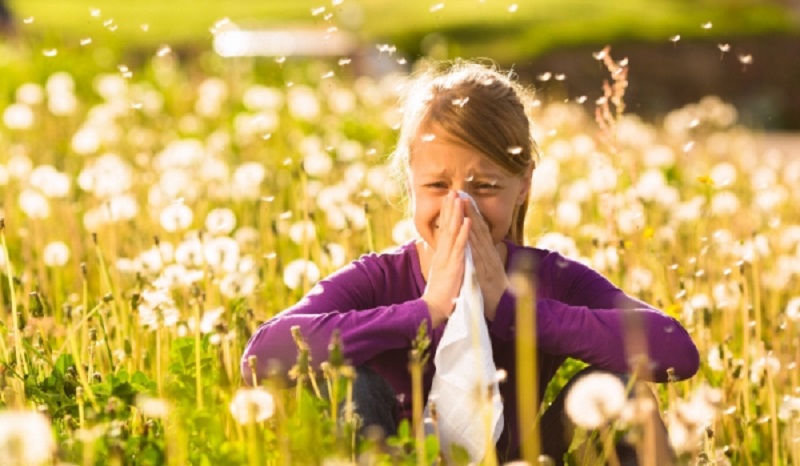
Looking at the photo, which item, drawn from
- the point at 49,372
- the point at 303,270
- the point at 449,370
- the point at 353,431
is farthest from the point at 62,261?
the point at 353,431

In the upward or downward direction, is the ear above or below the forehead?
below

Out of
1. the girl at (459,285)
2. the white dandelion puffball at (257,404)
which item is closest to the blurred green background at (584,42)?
the girl at (459,285)

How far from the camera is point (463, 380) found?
2.43 metres

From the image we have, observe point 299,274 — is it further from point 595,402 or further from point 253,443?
point 595,402

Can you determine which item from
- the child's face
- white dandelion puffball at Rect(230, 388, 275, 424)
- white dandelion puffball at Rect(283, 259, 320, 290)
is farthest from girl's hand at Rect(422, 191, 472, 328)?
white dandelion puffball at Rect(283, 259, 320, 290)

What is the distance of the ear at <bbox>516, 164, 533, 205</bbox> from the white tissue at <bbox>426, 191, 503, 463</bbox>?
0.44 metres

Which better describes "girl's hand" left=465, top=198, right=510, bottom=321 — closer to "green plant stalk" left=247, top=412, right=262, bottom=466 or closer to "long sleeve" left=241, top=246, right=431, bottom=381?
"long sleeve" left=241, top=246, right=431, bottom=381

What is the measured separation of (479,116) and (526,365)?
21.6 inches

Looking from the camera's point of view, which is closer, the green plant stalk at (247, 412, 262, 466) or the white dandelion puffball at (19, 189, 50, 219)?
the green plant stalk at (247, 412, 262, 466)

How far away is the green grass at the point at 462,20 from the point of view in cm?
1460

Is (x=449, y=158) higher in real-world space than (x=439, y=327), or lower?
higher

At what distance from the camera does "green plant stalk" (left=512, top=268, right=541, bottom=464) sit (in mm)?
2135

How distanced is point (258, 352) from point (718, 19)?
50.3ft

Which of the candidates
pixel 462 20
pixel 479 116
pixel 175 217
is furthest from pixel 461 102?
pixel 462 20
